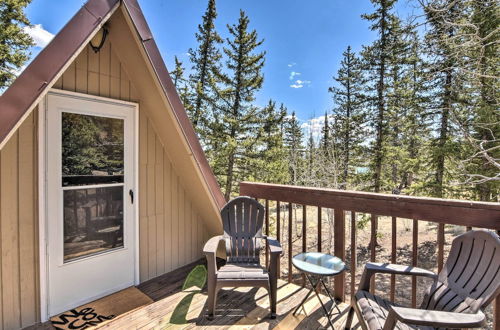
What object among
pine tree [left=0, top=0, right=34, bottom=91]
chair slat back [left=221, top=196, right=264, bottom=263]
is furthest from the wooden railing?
pine tree [left=0, top=0, right=34, bottom=91]

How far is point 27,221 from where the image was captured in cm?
219

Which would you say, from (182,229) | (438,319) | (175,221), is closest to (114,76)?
(175,221)

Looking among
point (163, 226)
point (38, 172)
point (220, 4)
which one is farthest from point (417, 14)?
point (220, 4)

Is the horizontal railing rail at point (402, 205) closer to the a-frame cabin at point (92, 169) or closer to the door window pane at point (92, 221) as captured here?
the a-frame cabin at point (92, 169)

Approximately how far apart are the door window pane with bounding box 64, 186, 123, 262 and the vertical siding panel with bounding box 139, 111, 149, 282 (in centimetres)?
24

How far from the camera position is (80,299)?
254cm

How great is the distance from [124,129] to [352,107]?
36.2ft

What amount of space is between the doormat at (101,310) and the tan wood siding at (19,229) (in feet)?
0.85

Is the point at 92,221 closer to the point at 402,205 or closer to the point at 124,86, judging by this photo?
the point at 124,86

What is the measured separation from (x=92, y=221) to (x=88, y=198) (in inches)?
10.3

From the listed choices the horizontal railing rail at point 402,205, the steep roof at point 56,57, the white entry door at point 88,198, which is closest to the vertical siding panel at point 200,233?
the white entry door at point 88,198

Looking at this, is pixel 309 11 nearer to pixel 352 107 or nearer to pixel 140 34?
pixel 352 107

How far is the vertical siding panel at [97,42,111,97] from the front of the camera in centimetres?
261

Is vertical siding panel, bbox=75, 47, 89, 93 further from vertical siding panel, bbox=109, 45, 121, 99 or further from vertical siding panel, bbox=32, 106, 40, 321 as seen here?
vertical siding panel, bbox=32, 106, 40, 321
